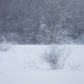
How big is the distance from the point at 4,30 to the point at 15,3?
5.00 m

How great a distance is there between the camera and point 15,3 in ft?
63.2

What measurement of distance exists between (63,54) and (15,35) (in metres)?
15.5

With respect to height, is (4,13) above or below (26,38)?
above

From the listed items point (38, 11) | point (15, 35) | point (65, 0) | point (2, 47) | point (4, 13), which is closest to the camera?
point (2, 47)

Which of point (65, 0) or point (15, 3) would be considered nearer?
point (65, 0)

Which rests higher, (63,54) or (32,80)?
(63,54)

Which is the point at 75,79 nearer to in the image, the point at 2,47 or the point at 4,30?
the point at 2,47

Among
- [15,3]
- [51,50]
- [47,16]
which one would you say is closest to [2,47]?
[51,50]

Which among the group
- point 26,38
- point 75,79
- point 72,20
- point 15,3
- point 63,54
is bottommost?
point 26,38

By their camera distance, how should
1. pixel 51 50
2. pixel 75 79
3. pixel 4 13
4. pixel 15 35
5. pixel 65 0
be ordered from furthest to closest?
1. pixel 4 13
2. pixel 15 35
3. pixel 65 0
4. pixel 51 50
5. pixel 75 79

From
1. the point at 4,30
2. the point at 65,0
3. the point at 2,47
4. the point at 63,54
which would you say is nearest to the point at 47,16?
the point at 65,0

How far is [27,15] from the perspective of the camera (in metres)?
18.5

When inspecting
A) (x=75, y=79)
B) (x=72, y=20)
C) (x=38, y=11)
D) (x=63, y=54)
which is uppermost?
(x=38, y=11)

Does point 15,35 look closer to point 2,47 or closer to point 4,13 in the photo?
point 4,13
